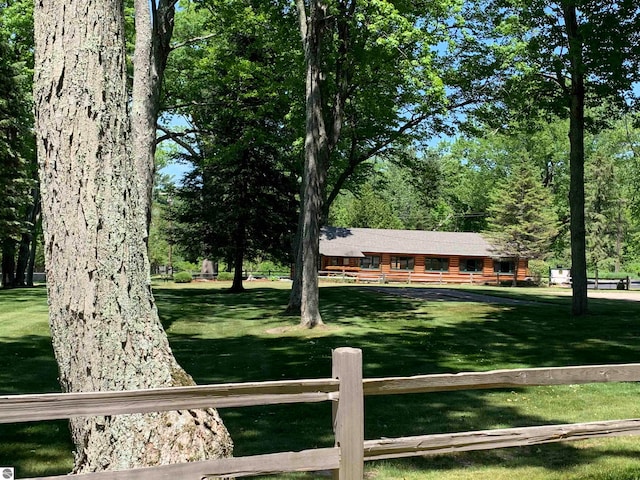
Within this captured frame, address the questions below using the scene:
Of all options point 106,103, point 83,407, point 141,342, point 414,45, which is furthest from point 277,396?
point 414,45

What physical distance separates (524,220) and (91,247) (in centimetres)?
5598

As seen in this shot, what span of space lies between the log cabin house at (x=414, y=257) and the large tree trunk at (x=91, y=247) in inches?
2074

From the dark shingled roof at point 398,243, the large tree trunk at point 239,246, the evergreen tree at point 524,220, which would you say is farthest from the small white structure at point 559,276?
the large tree trunk at point 239,246

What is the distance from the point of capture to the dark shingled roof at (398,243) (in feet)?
192

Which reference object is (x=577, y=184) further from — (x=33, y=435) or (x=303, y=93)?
(x=33, y=435)

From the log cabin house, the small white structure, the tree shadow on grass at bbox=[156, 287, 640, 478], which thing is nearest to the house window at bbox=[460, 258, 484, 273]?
the log cabin house

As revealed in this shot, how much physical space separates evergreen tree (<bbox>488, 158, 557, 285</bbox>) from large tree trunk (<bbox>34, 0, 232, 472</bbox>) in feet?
180

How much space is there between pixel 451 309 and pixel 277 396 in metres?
20.8

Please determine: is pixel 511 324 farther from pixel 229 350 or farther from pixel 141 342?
pixel 141 342

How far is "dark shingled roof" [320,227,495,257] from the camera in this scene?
192 feet

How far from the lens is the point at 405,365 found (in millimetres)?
12430

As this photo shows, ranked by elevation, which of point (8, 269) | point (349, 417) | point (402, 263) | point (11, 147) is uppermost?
point (11, 147)

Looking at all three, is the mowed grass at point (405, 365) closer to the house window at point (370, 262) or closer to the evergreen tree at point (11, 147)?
the evergreen tree at point (11, 147)

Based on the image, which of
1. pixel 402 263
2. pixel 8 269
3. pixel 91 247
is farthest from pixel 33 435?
pixel 402 263
